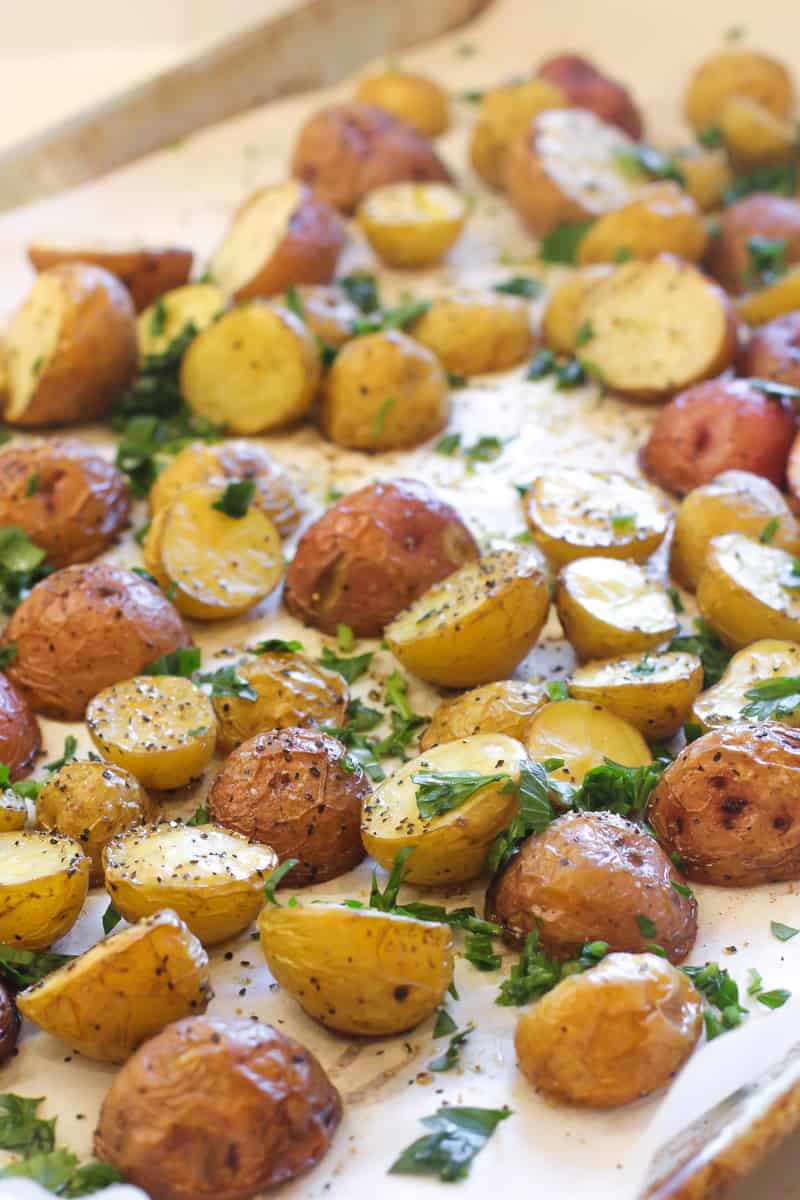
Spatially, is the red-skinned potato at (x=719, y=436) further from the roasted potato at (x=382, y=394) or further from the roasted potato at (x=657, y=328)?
the roasted potato at (x=382, y=394)

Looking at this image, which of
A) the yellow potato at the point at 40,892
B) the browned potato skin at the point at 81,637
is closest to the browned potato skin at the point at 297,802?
the yellow potato at the point at 40,892

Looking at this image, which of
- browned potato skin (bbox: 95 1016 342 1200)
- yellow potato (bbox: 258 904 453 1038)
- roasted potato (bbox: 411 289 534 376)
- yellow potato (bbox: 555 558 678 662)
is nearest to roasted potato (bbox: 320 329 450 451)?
roasted potato (bbox: 411 289 534 376)

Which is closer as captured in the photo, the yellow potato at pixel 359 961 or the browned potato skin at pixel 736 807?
the yellow potato at pixel 359 961

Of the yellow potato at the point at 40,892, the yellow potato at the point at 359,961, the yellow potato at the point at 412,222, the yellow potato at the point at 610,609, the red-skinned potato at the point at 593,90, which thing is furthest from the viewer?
the red-skinned potato at the point at 593,90

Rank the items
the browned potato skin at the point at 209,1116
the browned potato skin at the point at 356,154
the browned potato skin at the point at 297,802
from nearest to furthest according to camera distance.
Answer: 1. the browned potato skin at the point at 209,1116
2. the browned potato skin at the point at 297,802
3. the browned potato skin at the point at 356,154

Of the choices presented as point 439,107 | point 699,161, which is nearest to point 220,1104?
point 699,161

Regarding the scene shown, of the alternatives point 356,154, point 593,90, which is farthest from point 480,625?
point 593,90

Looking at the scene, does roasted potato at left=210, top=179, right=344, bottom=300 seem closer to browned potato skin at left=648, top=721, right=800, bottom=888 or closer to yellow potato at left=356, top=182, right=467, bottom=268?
yellow potato at left=356, top=182, right=467, bottom=268
